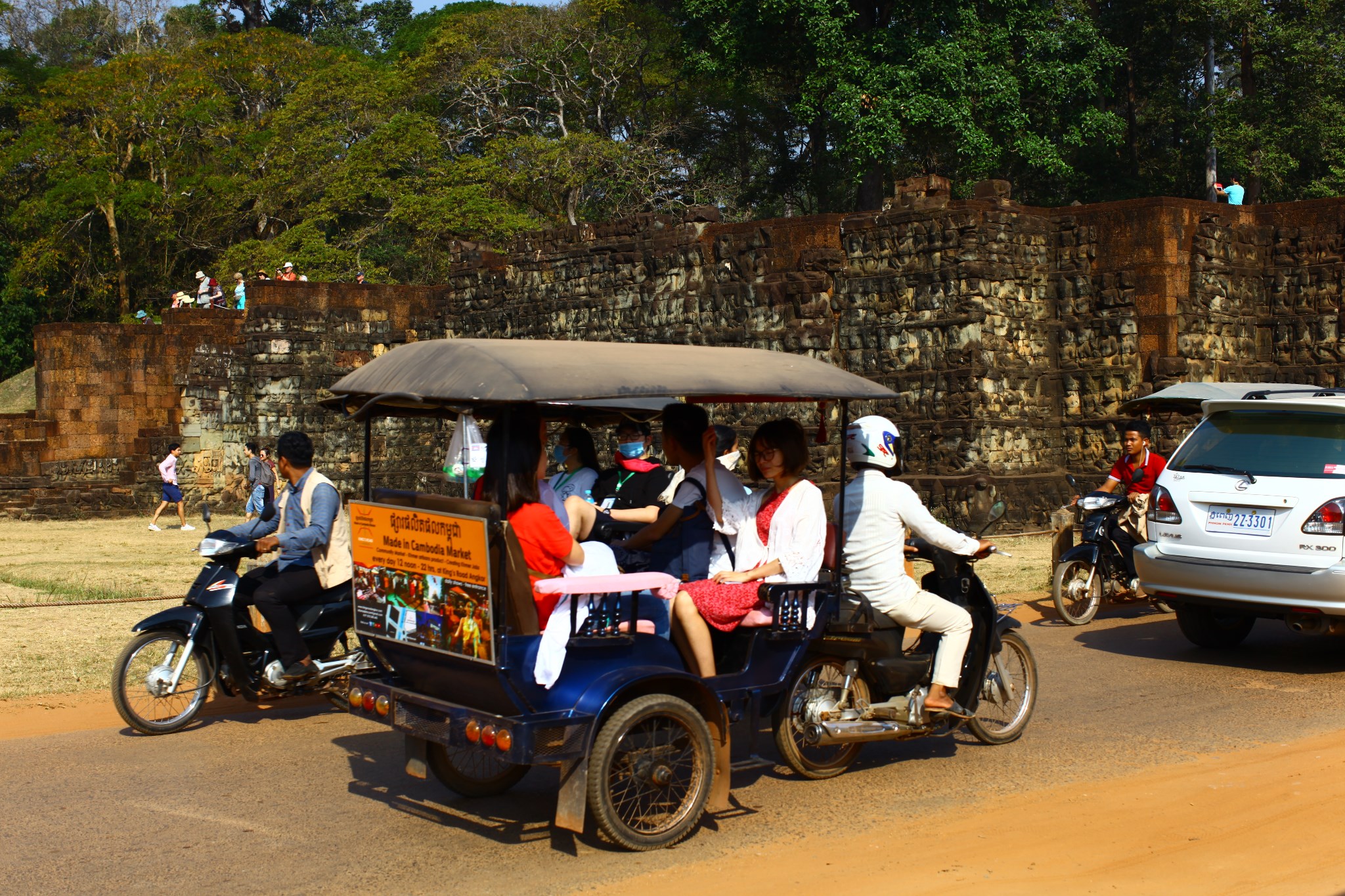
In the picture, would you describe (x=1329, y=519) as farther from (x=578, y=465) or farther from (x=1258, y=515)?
(x=578, y=465)

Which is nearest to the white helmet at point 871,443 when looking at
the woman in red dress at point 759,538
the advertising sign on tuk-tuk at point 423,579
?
the woman in red dress at point 759,538

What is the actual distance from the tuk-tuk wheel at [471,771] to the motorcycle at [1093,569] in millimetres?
6247

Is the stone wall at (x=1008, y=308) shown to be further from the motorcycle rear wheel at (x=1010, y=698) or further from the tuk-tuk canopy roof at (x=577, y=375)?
the tuk-tuk canopy roof at (x=577, y=375)

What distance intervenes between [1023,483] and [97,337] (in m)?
20.1

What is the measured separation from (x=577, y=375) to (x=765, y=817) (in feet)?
7.04

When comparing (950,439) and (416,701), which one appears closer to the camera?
(416,701)

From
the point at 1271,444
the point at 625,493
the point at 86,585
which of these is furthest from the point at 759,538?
the point at 86,585

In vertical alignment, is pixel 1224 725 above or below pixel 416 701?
below

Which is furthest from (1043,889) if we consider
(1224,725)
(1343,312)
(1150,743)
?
(1343,312)

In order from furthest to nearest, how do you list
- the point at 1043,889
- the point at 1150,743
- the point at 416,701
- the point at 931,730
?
the point at 1150,743 → the point at 931,730 → the point at 416,701 → the point at 1043,889

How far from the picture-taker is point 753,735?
5.79 meters

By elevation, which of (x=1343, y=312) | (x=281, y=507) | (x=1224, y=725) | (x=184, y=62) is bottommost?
(x=1224, y=725)

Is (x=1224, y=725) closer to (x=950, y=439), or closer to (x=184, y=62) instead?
(x=950, y=439)

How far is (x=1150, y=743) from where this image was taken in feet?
22.5
